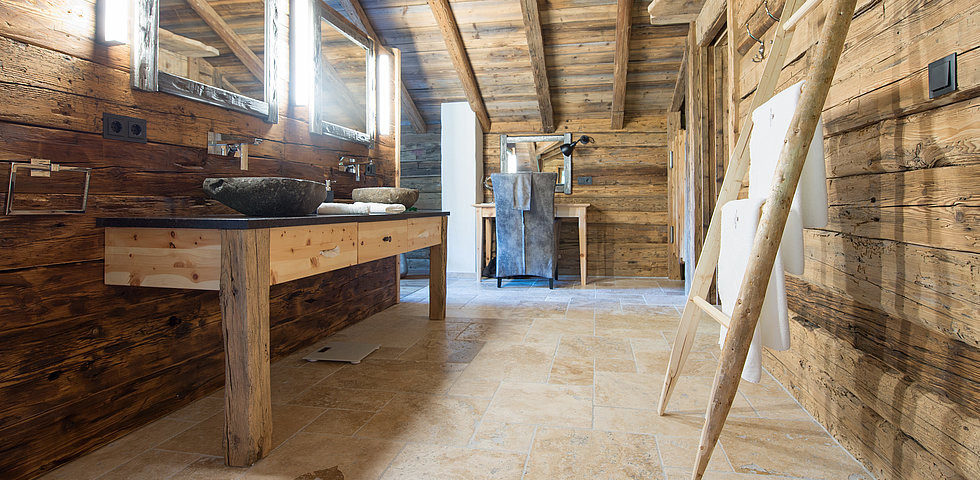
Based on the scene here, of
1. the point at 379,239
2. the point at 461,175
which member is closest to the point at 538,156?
the point at 461,175

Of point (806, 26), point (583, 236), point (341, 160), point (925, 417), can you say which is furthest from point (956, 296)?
point (583, 236)

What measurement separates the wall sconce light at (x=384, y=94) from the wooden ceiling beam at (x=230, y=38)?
1.27m

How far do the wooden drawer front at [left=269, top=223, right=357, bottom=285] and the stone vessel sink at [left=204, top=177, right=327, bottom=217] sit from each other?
0.12 meters

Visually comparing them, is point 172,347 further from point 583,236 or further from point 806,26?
point 583,236

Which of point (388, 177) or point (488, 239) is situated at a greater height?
point (388, 177)

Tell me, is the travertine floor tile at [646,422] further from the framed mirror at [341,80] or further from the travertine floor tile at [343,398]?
the framed mirror at [341,80]

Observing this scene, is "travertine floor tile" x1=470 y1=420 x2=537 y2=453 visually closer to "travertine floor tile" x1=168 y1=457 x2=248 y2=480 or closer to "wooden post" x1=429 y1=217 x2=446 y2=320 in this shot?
"travertine floor tile" x1=168 y1=457 x2=248 y2=480

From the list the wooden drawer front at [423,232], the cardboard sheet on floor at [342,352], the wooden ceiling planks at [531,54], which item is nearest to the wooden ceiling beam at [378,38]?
the wooden ceiling planks at [531,54]

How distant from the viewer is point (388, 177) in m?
3.81

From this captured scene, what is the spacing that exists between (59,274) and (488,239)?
3.77 metres

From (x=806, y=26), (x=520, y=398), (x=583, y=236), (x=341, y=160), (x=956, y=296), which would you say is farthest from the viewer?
(x=583, y=236)

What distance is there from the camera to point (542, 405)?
76.4 inches

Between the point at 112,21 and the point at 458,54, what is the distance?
3179 millimetres

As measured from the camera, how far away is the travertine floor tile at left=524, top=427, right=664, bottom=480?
145cm
